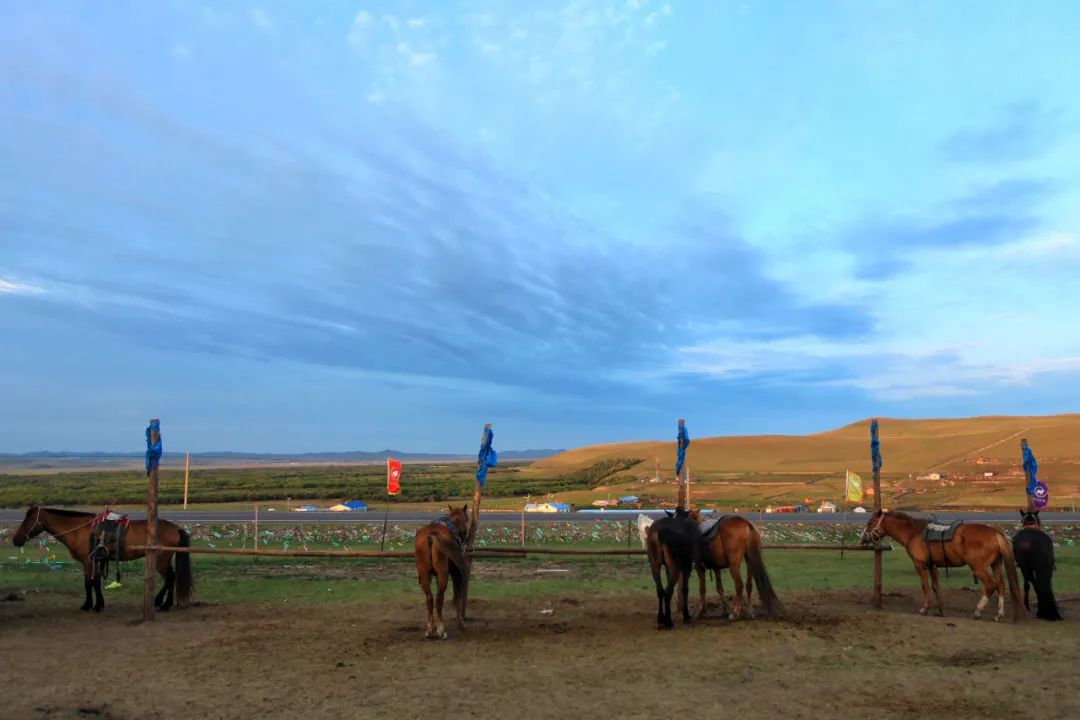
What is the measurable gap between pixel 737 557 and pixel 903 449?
7862 cm

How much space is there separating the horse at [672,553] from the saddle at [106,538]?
31.1ft

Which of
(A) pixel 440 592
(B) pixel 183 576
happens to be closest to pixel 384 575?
(B) pixel 183 576

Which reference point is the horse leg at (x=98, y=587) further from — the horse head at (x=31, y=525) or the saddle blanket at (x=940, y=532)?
the saddle blanket at (x=940, y=532)

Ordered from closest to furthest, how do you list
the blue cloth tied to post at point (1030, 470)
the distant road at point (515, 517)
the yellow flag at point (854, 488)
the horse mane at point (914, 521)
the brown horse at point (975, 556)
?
the brown horse at point (975, 556), the horse mane at point (914, 521), the blue cloth tied to post at point (1030, 470), the yellow flag at point (854, 488), the distant road at point (515, 517)

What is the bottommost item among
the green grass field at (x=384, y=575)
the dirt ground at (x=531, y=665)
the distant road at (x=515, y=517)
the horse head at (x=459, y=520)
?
the distant road at (x=515, y=517)

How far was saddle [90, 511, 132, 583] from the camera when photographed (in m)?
13.1

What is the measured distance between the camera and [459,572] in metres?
11.4

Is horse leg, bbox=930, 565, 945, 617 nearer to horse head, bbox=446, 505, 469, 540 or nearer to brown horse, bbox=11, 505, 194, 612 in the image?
horse head, bbox=446, 505, 469, 540

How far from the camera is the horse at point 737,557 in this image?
12.2 metres

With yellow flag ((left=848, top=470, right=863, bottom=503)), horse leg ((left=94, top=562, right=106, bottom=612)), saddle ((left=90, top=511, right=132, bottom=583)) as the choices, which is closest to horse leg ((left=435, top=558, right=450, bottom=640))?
saddle ((left=90, top=511, right=132, bottom=583))

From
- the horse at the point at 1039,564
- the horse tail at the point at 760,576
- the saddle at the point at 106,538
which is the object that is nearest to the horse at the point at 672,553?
the horse tail at the point at 760,576

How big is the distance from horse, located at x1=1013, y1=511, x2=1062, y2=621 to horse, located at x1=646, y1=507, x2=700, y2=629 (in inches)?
220

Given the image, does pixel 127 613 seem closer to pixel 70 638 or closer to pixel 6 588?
pixel 70 638

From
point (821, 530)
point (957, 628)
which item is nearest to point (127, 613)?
point (957, 628)
